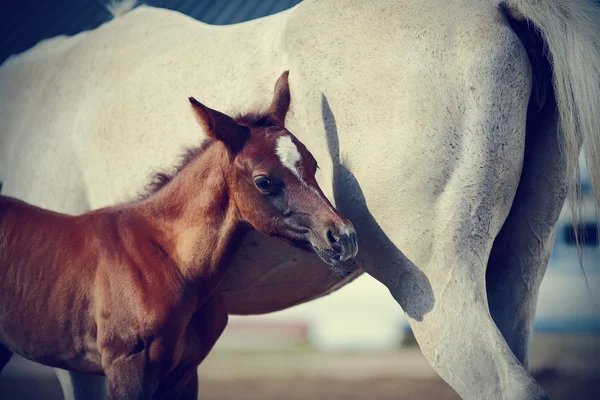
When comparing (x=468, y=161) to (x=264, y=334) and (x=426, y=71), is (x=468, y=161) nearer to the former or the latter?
(x=426, y=71)

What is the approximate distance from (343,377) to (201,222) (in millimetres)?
4005

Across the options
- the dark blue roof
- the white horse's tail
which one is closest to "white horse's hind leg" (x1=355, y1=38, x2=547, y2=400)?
the white horse's tail

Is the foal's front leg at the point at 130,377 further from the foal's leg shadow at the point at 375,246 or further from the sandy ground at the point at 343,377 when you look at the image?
the sandy ground at the point at 343,377

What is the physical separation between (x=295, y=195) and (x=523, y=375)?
100 centimetres

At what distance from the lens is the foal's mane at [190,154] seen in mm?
2811

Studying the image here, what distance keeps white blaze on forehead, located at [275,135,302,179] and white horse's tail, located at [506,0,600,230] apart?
947mm

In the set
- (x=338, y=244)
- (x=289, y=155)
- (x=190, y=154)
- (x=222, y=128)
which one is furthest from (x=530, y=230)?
(x=190, y=154)

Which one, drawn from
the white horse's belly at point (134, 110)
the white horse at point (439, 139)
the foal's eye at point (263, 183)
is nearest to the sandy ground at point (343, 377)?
the white horse's belly at point (134, 110)

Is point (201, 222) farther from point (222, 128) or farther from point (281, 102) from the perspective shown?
point (281, 102)

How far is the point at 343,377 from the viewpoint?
6.48 metres

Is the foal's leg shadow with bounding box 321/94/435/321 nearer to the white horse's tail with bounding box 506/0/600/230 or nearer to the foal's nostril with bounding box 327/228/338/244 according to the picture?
the foal's nostril with bounding box 327/228/338/244

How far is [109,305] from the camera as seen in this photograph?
2762mm

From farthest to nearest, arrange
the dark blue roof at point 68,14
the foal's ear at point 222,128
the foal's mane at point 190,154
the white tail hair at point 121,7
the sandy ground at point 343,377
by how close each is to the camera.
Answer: the sandy ground at point 343,377
the dark blue roof at point 68,14
the white tail hair at point 121,7
the foal's mane at point 190,154
the foal's ear at point 222,128

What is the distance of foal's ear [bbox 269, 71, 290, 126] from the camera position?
2.82 metres
